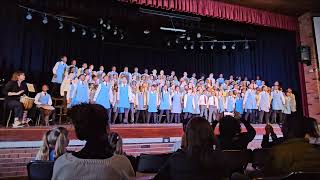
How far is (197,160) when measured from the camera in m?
1.67

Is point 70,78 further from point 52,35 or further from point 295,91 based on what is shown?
point 295,91

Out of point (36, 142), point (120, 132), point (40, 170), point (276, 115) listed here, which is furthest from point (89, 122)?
point (276, 115)

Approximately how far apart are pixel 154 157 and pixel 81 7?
631 cm

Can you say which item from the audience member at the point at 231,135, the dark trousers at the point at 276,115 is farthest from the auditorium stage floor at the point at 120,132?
the audience member at the point at 231,135

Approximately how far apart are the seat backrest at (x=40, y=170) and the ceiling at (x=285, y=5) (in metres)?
8.13

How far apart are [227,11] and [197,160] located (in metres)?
8.12

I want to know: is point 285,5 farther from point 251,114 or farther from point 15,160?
point 15,160

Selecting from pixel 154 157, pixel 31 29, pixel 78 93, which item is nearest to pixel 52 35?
pixel 31 29

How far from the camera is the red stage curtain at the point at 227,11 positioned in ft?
25.9

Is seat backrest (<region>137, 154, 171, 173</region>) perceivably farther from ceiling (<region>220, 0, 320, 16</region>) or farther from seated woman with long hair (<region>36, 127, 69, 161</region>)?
ceiling (<region>220, 0, 320, 16</region>)

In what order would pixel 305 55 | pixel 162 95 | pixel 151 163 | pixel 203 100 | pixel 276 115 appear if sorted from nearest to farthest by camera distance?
pixel 151 163 → pixel 162 95 → pixel 305 55 → pixel 203 100 → pixel 276 115

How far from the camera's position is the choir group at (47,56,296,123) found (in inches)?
322

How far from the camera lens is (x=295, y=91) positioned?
11.1m

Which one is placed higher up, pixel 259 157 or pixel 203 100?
pixel 203 100
